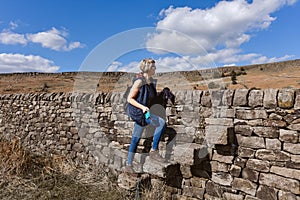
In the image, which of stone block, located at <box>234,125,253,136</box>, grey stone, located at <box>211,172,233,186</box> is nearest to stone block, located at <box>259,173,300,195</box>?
grey stone, located at <box>211,172,233,186</box>

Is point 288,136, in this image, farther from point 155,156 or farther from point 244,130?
point 155,156

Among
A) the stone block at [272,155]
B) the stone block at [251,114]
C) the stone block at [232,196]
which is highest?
the stone block at [251,114]

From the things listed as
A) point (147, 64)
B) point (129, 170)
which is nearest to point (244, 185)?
point (129, 170)

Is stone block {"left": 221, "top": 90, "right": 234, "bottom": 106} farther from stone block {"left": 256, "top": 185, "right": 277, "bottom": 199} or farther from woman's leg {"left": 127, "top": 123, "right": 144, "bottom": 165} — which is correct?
woman's leg {"left": 127, "top": 123, "right": 144, "bottom": 165}

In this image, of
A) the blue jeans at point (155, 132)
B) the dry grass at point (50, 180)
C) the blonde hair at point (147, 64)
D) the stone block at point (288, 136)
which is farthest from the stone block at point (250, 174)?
the blonde hair at point (147, 64)

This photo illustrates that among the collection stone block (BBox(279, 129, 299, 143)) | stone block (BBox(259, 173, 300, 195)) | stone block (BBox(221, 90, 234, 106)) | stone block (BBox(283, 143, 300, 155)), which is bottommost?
stone block (BBox(259, 173, 300, 195))

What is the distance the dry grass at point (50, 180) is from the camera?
4.62 metres

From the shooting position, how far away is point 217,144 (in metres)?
3.97

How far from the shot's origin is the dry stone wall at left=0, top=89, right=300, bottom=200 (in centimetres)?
345

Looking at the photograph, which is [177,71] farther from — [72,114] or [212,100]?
[72,114]

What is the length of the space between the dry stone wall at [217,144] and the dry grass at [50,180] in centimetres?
40

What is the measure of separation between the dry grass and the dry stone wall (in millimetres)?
395

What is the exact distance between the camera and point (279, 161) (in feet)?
11.4

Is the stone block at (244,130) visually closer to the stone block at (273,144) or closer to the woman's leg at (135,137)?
the stone block at (273,144)
